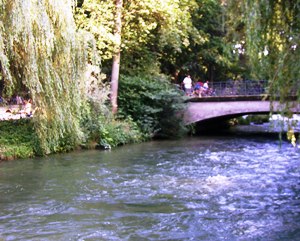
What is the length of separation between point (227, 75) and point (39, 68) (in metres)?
23.8

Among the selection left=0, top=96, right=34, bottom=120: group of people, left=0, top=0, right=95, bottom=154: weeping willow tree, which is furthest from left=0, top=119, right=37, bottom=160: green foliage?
left=0, top=0, right=95, bottom=154: weeping willow tree

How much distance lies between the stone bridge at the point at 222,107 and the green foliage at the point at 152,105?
5.07 ft

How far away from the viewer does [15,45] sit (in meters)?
13.8

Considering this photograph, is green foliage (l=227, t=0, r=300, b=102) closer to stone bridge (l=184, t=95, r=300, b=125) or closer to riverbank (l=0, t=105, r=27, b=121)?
riverbank (l=0, t=105, r=27, b=121)

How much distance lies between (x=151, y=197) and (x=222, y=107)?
1563 cm

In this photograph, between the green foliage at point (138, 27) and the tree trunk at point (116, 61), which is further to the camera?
the tree trunk at point (116, 61)

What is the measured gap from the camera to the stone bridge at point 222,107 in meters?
24.6

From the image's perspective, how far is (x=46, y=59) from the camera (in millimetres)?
14234

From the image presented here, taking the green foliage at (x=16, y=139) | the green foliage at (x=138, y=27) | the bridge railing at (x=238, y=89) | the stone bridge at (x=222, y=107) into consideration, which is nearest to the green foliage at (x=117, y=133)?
the green foliage at (x=138, y=27)

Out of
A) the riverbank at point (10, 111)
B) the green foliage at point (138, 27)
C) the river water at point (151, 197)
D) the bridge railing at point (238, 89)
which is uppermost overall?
the green foliage at point (138, 27)

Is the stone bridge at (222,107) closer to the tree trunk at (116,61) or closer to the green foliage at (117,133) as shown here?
the green foliage at (117,133)

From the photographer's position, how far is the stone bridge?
80.8 feet

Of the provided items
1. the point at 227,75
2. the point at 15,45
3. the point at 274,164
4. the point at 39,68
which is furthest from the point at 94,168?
the point at 227,75

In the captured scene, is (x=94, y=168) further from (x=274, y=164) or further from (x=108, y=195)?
(x=274, y=164)
